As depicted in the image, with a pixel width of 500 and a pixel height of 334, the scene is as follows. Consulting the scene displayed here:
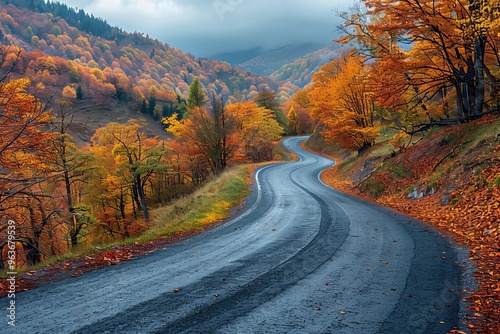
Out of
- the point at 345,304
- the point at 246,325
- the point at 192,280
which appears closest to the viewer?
the point at 246,325

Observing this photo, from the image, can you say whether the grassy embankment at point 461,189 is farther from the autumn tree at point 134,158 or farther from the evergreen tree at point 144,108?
the evergreen tree at point 144,108

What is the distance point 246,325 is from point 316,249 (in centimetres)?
372

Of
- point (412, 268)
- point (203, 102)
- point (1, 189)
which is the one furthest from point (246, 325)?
point (203, 102)

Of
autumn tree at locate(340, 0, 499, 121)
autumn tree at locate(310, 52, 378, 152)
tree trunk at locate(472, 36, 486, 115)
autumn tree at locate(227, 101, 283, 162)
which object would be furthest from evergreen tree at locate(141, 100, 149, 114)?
tree trunk at locate(472, 36, 486, 115)

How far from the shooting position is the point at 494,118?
1401cm

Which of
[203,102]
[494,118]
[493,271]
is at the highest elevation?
[203,102]

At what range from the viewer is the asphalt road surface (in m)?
4.03

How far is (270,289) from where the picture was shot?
201 inches

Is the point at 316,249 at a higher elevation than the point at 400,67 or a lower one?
lower

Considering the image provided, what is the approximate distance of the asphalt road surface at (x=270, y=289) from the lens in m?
4.03

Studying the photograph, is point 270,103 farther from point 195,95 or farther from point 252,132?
point 252,132

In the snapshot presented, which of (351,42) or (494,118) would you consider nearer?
(494,118)

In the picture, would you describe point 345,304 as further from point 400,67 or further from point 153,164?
point 153,164

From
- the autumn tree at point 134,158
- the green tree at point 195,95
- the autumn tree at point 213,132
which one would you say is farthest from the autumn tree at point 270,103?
the autumn tree at point 134,158
